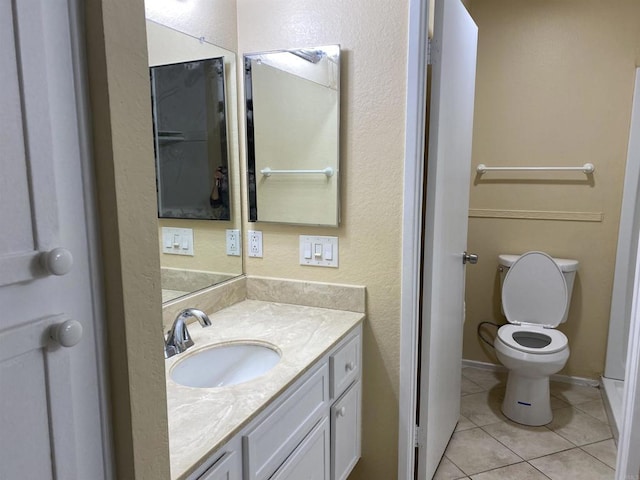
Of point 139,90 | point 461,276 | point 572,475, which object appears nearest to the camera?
point 139,90

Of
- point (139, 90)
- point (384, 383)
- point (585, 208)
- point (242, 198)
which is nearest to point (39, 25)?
point (139, 90)

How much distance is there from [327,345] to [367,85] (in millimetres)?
939

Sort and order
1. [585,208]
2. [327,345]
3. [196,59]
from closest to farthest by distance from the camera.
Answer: [327,345], [196,59], [585,208]

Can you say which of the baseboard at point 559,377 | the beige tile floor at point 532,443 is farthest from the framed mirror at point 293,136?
the baseboard at point 559,377

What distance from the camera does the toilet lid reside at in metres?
2.76

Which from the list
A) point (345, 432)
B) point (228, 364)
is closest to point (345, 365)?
point (345, 432)

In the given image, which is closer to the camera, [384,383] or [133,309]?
[133,309]

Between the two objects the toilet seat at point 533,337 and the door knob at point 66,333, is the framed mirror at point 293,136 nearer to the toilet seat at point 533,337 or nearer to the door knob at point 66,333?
the door knob at point 66,333

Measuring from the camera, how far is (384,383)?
1840 mm

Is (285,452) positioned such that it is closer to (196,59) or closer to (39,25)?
(39,25)

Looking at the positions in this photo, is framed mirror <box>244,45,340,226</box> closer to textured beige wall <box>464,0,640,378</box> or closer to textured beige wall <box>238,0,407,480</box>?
textured beige wall <box>238,0,407,480</box>

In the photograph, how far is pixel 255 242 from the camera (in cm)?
196

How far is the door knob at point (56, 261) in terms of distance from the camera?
1.78ft

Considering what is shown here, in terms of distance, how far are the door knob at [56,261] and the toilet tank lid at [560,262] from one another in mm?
2755
